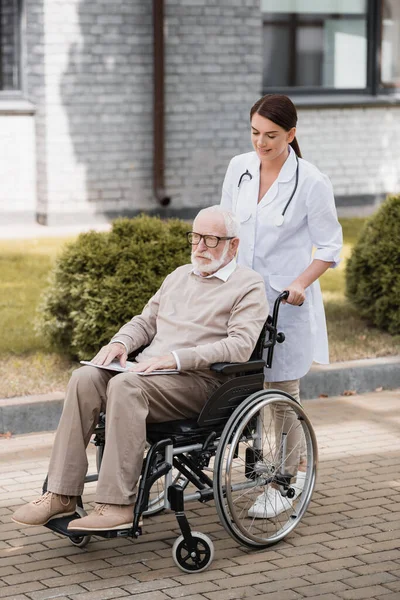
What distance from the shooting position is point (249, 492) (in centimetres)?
518

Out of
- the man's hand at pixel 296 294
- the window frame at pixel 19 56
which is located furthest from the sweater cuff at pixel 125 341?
the window frame at pixel 19 56

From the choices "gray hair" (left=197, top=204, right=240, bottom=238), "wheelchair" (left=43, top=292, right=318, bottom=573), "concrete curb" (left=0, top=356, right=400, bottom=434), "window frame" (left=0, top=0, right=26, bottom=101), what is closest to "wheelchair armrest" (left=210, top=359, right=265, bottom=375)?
"wheelchair" (left=43, top=292, right=318, bottom=573)

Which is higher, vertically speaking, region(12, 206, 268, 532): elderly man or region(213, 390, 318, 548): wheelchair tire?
region(12, 206, 268, 532): elderly man

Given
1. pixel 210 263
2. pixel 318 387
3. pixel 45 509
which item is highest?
pixel 210 263

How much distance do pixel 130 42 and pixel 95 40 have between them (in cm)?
43

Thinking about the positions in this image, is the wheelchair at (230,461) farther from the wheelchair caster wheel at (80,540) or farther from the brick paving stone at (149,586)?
the brick paving stone at (149,586)

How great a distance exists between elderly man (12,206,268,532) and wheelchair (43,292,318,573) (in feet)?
0.18

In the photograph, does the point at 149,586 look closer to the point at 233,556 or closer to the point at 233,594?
the point at 233,594

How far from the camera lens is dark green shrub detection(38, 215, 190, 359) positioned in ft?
22.6

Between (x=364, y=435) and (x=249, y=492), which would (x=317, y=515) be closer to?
(x=249, y=492)

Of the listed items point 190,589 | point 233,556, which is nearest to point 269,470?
point 233,556

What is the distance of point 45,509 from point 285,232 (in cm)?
151

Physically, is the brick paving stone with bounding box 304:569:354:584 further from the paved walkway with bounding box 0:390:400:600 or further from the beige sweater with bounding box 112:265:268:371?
the beige sweater with bounding box 112:265:268:371

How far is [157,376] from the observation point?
4.56m
